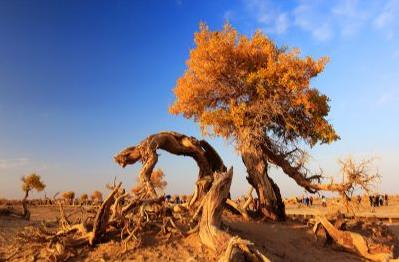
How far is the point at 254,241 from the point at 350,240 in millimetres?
5030

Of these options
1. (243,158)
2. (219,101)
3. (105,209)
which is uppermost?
(219,101)

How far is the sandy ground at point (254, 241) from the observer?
13500 mm

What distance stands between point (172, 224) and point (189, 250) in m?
1.36

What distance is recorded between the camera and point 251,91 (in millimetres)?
21594

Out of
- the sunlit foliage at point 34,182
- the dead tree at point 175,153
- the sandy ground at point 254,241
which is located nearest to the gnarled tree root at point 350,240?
the sandy ground at point 254,241

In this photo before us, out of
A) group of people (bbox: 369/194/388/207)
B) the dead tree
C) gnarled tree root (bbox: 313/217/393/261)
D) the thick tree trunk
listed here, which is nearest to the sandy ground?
gnarled tree root (bbox: 313/217/393/261)

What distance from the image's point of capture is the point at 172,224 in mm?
14945

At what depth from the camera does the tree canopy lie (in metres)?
20.6

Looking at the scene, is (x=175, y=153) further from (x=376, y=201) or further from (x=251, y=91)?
(x=376, y=201)

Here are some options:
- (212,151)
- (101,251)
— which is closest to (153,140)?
(212,151)

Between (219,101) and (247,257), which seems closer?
(247,257)

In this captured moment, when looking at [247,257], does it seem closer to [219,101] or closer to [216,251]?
[216,251]

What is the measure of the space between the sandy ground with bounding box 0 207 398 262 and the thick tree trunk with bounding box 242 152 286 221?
31.6 inches

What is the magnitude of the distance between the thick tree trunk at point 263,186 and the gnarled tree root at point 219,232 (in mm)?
6047
